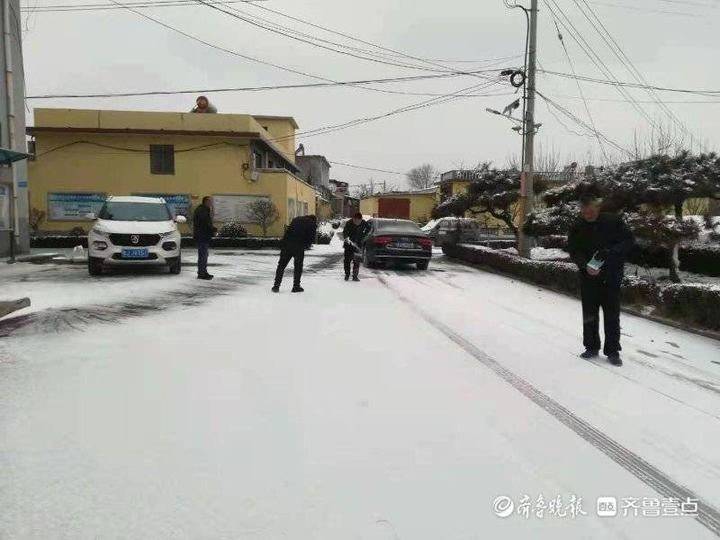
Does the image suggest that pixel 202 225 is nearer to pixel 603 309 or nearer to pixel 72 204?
pixel 603 309

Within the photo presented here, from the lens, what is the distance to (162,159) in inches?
1036

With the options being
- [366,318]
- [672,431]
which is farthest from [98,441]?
[366,318]

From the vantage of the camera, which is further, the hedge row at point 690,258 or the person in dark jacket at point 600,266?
the hedge row at point 690,258

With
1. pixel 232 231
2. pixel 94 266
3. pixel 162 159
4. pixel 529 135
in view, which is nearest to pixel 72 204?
pixel 162 159

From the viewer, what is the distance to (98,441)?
3.37 meters

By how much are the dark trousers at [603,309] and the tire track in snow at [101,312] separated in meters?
5.69

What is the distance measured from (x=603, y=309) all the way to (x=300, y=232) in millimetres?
5695

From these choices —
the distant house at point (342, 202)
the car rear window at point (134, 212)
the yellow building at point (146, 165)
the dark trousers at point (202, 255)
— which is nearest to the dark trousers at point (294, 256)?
the dark trousers at point (202, 255)

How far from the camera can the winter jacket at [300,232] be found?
9859 mm

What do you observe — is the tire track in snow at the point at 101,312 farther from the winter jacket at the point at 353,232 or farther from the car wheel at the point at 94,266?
the winter jacket at the point at 353,232

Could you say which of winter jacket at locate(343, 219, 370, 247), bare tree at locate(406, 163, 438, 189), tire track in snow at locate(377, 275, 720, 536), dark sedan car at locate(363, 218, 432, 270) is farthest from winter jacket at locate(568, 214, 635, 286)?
A: bare tree at locate(406, 163, 438, 189)

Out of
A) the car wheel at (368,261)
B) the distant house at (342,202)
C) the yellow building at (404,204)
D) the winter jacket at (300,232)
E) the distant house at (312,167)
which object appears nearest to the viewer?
the winter jacket at (300,232)

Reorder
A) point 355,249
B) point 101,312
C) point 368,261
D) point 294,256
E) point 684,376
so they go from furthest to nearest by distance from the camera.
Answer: point 368,261
point 355,249
point 294,256
point 101,312
point 684,376

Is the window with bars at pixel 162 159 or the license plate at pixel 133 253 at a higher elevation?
the window with bars at pixel 162 159
